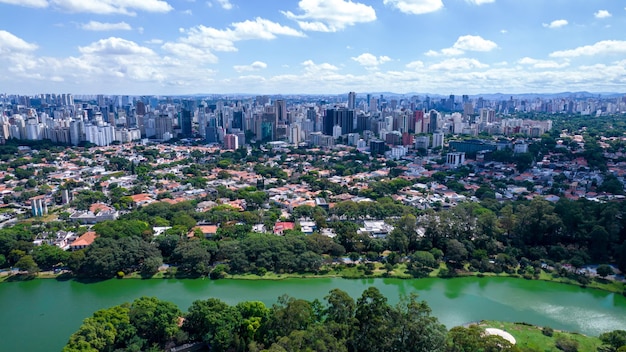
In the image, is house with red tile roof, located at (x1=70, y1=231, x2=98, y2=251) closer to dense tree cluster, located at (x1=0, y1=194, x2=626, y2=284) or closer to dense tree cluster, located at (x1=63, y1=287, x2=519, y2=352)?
dense tree cluster, located at (x1=0, y1=194, x2=626, y2=284)

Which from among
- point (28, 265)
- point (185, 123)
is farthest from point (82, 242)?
point (185, 123)

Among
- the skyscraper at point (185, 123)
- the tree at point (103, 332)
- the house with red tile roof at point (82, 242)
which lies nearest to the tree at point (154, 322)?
the tree at point (103, 332)

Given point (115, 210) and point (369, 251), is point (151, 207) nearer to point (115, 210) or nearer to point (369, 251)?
point (115, 210)

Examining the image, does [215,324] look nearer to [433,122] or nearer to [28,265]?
[28,265]

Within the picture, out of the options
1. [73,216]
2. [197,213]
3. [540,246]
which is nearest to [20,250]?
[73,216]

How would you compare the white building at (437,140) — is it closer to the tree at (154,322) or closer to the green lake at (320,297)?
the green lake at (320,297)

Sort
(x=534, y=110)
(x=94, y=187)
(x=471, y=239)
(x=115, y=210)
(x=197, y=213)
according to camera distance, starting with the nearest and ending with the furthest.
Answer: (x=471, y=239) < (x=197, y=213) < (x=115, y=210) < (x=94, y=187) < (x=534, y=110)
